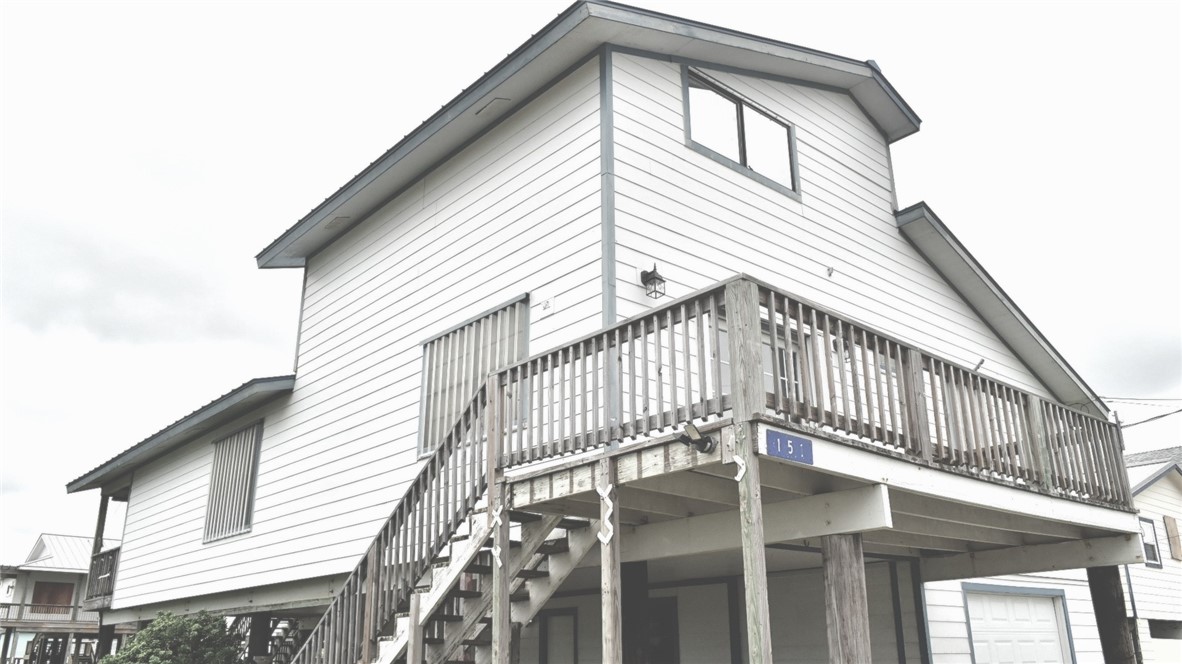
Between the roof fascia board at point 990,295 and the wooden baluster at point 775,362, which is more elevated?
the roof fascia board at point 990,295

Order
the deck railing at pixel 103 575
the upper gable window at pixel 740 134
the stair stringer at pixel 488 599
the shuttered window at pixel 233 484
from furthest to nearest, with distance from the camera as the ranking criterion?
the deck railing at pixel 103 575
the shuttered window at pixel 233 484
the upper gable window at pixel 740 134
the stair stringer at pixel 488 599

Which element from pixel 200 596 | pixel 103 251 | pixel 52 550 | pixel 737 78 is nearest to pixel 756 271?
pixel 737 78

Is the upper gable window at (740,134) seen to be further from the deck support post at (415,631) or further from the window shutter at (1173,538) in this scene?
the window shutter at (1173,538)

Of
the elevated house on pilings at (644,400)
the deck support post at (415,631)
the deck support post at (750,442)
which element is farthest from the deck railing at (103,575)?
the deck support post at (750,442)

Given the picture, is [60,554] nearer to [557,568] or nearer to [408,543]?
[408,543]

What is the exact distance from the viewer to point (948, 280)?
1327 centimetres

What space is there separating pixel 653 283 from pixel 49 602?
2258 inches

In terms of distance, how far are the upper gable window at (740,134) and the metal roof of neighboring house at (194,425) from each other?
769cm

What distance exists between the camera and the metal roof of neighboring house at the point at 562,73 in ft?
30.2

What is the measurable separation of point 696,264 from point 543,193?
6.08 ft

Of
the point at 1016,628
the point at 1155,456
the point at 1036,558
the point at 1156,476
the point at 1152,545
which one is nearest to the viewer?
the point at 1036,558

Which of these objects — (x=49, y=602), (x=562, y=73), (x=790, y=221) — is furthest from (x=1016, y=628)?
(x=49, y=602)

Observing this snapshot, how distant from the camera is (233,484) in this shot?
14.9 meters

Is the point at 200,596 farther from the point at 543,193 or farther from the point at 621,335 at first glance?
the point at 621,335
